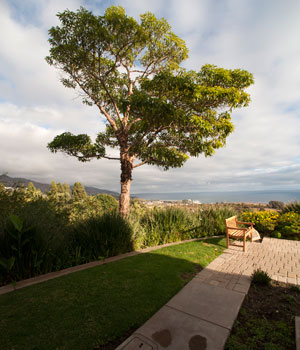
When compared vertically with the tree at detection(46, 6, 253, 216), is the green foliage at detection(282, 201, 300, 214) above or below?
below

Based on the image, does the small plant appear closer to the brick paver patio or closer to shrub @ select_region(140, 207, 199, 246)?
the brick paver patio

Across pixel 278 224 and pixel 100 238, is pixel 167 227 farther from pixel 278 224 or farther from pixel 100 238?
pixel 278 224

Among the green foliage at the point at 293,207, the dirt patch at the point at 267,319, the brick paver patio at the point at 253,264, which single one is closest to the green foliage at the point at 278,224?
the brick paver patio at the point at 253,264

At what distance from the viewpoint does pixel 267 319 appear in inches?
104

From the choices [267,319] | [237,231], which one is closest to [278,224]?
[237,231]

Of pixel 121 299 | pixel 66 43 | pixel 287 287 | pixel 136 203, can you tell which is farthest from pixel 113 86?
pixel 287 287

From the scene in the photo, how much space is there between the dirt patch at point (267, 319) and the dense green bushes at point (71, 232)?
11.0ft

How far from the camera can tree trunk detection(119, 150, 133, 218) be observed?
26.7ft

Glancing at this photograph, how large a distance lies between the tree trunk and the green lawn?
12.4 ft

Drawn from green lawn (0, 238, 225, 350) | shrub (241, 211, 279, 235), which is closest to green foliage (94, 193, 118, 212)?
green lawn (0, 238, 225, 350)

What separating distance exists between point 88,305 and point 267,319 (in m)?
2.56

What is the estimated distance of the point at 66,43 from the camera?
7031 millimetres

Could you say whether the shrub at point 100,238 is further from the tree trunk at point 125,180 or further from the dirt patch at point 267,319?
the dirt patch at point 267,319

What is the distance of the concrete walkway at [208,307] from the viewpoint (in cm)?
215
